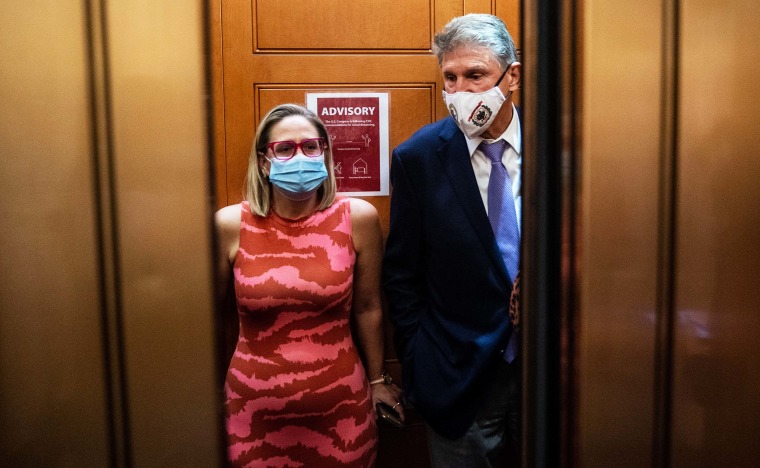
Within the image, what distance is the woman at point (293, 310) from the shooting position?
79.2 inches

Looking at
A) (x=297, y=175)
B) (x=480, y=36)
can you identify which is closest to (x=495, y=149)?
(x=480, y=36)

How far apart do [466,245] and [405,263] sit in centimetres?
30

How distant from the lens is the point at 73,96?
0.93 metres

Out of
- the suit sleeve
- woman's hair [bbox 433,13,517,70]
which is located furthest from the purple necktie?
woman's hair [bbox 433,13,517,70]

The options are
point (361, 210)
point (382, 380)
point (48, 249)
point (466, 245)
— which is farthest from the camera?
point (382, 380)

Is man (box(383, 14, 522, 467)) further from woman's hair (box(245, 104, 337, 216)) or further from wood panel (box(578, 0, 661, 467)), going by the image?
wood panel (box(578, 0, 661, 467))

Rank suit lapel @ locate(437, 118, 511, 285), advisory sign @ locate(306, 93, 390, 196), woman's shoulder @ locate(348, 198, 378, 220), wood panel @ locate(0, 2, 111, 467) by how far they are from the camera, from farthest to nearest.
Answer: advisory sign @ locate(306, 93, 390, 196) < woman's shoulder @ locate(348, 198, 378, 220) < suit lapel @ locate(437, 118, 511, 285) < wood panel @ locate(0, 2, 111, 467)

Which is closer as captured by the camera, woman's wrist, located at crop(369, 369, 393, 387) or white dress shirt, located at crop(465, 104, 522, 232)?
white dress shirt, located at crop(465, 104, 522, 232)

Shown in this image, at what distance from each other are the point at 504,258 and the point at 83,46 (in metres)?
1.34

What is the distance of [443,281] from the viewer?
1.98 m

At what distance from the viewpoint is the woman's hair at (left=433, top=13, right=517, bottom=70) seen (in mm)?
1992

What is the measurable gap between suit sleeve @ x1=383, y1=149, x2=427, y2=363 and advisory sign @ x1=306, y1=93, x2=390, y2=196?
395mm

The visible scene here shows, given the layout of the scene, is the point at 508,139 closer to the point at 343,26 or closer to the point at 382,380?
the point at 343,26

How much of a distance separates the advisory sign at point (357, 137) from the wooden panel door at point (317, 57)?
0.04 metres
